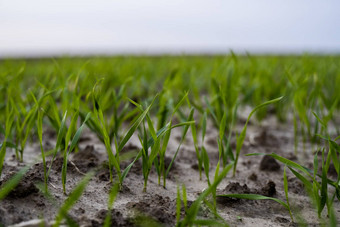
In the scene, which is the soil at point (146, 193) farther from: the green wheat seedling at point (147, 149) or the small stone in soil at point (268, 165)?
the green wheat seedling at point (147, 149)

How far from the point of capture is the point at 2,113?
1.84m

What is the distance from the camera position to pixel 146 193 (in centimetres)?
116

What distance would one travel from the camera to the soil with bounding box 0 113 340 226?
0.95 m

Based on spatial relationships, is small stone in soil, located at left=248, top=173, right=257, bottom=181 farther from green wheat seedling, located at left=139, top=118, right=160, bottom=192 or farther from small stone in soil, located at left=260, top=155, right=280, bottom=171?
green wheat seedling, located at left=139, top=118, right=160, bottom=192

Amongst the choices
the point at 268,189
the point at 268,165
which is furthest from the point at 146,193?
the point at 268,165

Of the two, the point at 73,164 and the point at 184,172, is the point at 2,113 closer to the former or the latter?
the point at 73,164

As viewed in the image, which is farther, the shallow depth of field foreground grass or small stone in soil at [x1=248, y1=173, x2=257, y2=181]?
small stone in soil at [x1=248, y1=173, x2=257, y2=181]

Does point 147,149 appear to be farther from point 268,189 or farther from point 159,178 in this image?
point 268,189

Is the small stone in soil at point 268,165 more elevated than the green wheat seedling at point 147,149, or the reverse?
the green wheat seedling at point 147,149

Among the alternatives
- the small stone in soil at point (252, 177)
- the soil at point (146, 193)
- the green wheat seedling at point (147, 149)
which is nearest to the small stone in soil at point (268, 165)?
the soil at point (146, 193)

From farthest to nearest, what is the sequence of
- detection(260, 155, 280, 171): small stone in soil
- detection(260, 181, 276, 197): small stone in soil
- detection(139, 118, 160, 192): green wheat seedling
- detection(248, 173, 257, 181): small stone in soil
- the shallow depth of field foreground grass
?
detection(260, 155, 280, 171): small stone in soil < detection(248, 173, 257, 181): small stone in soil < detection(260, 181, 276, 197): small stone in soil < detection(139, 118, 160, 192): green wheat seedling < the shallow depth of field foreground grass

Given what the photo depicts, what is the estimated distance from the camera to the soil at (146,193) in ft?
3.11

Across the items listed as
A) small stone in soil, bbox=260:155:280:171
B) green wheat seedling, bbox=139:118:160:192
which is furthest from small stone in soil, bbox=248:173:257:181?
green wheat seedling, bbox=139:118:160:192

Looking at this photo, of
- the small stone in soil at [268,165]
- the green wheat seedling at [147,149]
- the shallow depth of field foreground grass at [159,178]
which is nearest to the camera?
the shallow depth of field foreground grass at [159,178]
